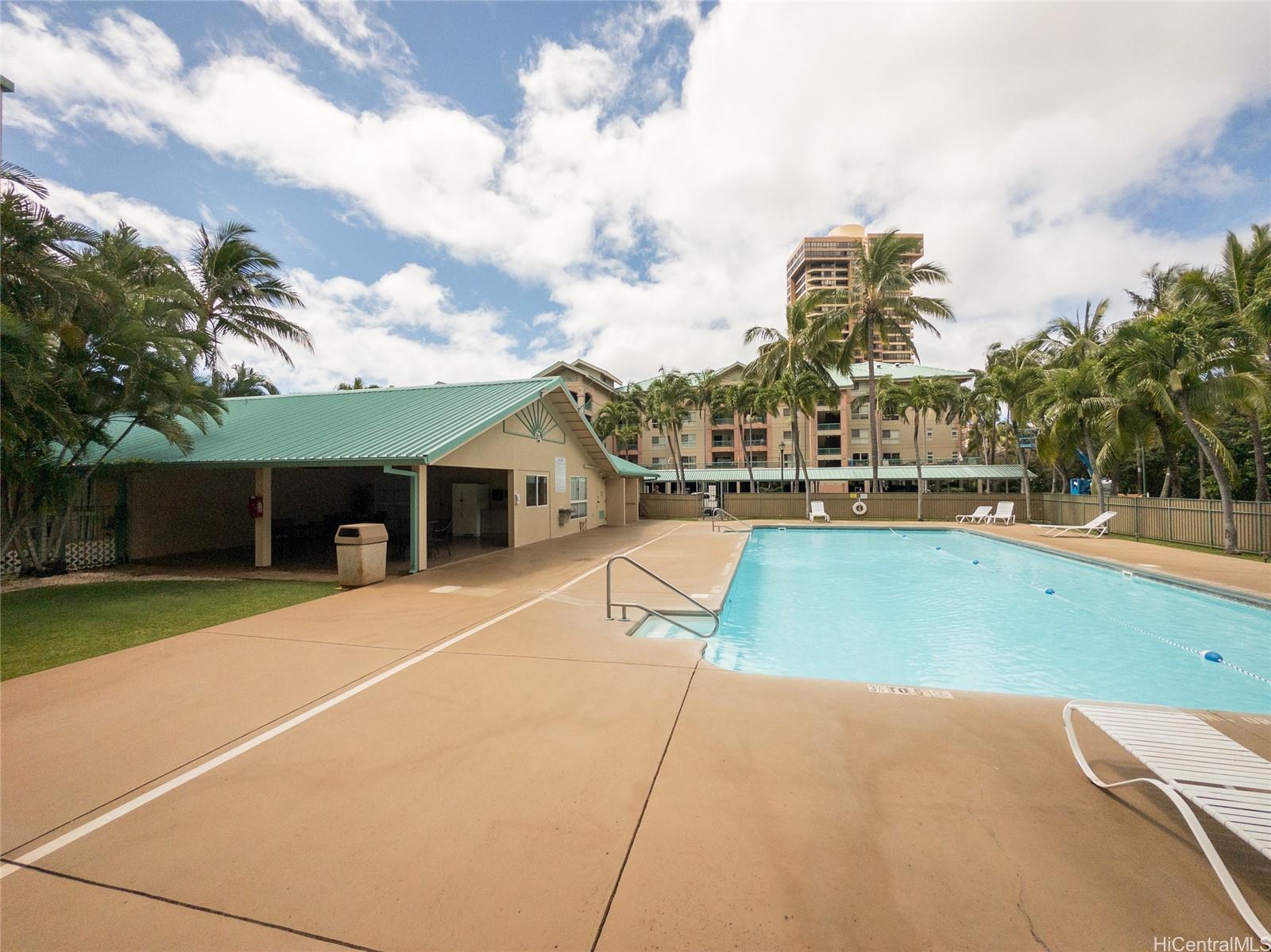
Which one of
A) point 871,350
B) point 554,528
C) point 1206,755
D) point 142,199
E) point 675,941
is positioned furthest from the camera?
point 871,350

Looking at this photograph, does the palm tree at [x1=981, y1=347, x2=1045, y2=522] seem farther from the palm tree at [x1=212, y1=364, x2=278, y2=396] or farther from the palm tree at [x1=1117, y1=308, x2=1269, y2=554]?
the palm tree at [x1=212, y1=364, x2=278, y2=396]

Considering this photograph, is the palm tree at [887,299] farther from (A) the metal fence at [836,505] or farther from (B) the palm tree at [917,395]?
(B) the palm tree at [917,395]

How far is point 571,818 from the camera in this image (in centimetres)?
317

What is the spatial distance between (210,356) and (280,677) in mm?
20850

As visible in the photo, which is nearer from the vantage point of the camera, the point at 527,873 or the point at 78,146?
the point at 527,873

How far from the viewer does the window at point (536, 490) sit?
1731cm

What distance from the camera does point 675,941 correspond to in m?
2.31

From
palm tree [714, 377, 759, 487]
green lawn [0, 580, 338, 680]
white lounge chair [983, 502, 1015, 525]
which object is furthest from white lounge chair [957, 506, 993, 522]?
green lawn [0, 580, 338, 680]

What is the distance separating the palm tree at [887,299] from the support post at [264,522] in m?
25.1

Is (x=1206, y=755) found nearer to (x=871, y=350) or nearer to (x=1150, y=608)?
(x=1150, y=608)

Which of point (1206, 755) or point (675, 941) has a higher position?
point (1206, 755)

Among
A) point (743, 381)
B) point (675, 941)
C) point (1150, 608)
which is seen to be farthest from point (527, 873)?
point (743, 381)

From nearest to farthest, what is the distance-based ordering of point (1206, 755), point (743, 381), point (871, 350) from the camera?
point (1206, 755) < point (871, 350) < point (743, 381)

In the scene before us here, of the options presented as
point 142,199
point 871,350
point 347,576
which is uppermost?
point 142,199
